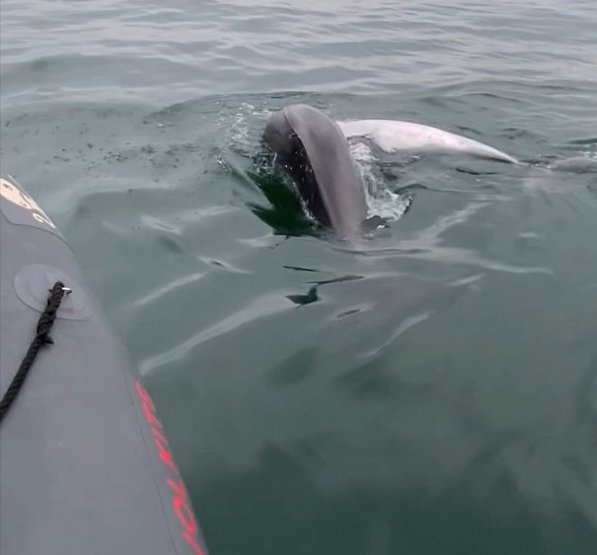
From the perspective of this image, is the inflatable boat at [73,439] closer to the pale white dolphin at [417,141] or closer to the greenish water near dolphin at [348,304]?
Answer: the greenish water near dolphin at [348,304]

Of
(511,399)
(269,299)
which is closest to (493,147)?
(269,299)

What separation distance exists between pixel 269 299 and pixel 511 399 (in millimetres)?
1510

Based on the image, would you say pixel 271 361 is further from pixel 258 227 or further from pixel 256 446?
pixel 258 227

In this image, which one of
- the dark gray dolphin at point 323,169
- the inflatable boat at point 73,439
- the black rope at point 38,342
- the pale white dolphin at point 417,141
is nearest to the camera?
the inflatable boat at point 73,439

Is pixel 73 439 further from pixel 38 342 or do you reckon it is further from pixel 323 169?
pixel 323 169

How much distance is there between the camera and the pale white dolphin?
6867mm

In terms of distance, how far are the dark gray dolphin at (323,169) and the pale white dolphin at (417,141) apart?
1.04 metres

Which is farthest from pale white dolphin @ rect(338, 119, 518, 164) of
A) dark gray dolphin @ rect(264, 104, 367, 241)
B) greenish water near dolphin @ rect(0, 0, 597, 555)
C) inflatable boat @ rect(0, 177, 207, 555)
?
inflatable boat @ rect(0, 177, 207, 555)

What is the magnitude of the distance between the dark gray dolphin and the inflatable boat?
91.9 inches

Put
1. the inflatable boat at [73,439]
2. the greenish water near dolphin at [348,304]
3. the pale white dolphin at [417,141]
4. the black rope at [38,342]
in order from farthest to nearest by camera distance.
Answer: the pale white dolphin at [417,141], the greenish water near dolphin at [348,304], the black rope at [38,342], the inflatable boat at [73,439]

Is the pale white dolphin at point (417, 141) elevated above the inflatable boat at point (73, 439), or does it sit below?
below

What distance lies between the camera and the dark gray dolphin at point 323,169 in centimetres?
538

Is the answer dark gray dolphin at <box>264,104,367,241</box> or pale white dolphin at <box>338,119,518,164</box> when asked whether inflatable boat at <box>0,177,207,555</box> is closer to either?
dark gray dolphin at <box>264,104,367,241</box>

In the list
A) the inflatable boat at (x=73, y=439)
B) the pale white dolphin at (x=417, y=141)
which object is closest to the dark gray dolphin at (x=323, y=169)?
the pale white dolphin at (x=417, y=141)
